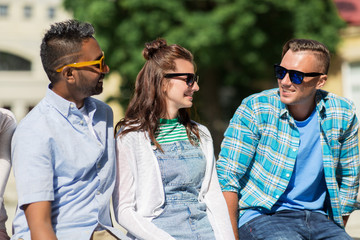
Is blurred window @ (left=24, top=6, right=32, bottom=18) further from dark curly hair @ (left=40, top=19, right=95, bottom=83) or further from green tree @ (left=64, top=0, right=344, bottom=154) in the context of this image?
dark curly hair @ (left=40, top=19, right=95, bottom=83)

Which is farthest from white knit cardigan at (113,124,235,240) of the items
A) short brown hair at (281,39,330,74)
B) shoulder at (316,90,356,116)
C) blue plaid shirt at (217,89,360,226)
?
short brown hair at (281,39,330,74)

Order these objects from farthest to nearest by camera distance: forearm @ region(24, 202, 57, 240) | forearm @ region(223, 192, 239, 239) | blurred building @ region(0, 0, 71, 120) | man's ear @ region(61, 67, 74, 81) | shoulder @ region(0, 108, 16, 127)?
blurred building @ region(0, 0, 71, 120) → forearm @ region(223, 192, 239, 239) → shoulder @ region(0, 108, 16, 127) → man's ear @ region(61, 67, 74, 81) → forearm @ region(24, 202, 57, 240)

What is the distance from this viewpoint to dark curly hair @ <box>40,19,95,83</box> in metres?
2.61

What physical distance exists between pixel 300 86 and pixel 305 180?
56 centimetres

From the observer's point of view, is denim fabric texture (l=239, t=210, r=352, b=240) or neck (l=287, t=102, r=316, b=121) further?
neck (l=287, t=102, r=316, b=121)

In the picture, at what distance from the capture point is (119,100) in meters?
14.9

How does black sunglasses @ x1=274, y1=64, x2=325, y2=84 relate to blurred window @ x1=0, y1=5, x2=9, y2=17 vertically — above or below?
above

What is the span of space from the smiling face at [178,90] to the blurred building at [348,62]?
1113 centimetres

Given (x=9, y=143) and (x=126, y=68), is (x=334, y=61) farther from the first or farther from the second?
(x=9, y=143)

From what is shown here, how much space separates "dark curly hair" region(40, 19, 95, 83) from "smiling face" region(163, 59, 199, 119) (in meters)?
0.55

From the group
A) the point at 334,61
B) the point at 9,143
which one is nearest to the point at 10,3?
the point at 334,61

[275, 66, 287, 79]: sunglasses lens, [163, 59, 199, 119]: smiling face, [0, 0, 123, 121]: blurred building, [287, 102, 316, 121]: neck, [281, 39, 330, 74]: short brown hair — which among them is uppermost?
[281, 39, 330, 74]: short brown hair

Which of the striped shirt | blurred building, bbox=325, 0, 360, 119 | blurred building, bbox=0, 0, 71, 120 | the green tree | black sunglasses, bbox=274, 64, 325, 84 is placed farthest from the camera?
blurred building, bbox=0, 0, 71, 120

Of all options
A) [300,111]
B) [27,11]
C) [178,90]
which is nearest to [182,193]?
[178,90]
